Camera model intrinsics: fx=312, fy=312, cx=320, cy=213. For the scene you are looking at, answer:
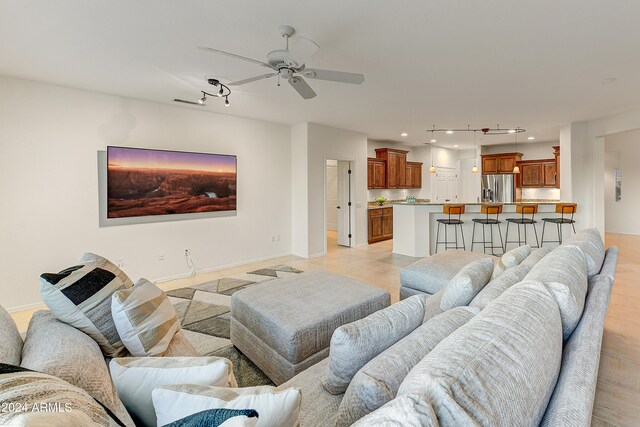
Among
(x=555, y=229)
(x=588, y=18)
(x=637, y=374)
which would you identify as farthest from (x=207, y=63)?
(x=555, y=229)

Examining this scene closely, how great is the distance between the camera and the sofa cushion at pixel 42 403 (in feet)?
1.73

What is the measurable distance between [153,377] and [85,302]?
0.66 metres

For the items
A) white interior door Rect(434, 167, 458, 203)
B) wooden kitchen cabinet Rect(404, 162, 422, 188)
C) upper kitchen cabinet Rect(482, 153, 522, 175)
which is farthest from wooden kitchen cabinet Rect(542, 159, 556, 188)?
wooden kitchen cabinet Rect(404, 162, 422, 188)

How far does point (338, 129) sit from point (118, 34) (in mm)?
4609

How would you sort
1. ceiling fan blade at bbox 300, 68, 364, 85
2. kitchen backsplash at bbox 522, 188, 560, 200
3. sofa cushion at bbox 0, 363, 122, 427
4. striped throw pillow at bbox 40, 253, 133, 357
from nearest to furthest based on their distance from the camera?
sofa cushion at bbox 0, 363, 122, 427 < striped throw pillow at bbox 40, 253, 133, 357 < ceiling fan blade at bbox 300, 68, 364, 85 < kitchen backsplash at bbox 522, 188, 560, 200

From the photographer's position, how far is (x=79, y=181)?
4.07m

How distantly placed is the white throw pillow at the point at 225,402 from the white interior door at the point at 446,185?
980 cm

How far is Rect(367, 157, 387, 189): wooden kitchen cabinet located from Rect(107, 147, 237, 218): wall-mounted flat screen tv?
12.5ft

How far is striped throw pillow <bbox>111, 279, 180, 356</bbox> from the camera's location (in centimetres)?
144

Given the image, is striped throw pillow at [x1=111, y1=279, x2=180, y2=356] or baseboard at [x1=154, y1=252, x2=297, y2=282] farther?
baseboard at [x1=154, y1=252, x2=297, y2=282]

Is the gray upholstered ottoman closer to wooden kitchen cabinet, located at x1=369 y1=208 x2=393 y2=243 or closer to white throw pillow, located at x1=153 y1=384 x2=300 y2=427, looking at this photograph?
white throw pillow, located at x1=153 y1=384 x2=300 y2=427

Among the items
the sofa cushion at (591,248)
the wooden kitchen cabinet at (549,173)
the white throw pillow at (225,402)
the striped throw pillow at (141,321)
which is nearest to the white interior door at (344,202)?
the sofa cushion at (591,248)

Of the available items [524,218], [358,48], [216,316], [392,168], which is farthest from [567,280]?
[392,168]

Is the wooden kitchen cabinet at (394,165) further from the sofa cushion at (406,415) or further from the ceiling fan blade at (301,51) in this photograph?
the sofa cushion at (406,415)
